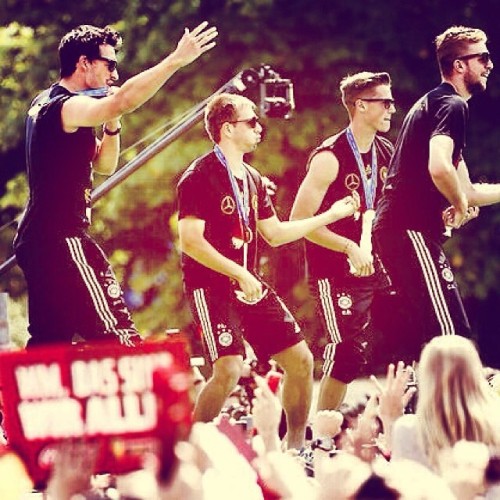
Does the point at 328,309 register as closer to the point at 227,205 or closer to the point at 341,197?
the point at 341,197

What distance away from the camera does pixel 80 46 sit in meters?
9.23

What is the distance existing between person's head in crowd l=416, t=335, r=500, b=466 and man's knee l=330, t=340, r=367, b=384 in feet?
12.6

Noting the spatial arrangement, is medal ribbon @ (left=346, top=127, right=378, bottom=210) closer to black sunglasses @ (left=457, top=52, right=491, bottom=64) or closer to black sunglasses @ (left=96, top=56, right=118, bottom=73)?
black sunglasses @ (left=457, top=52, right=491, bottom=64)

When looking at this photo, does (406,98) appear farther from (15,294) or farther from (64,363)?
(64,363)

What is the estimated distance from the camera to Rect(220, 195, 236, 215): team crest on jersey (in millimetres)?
10023

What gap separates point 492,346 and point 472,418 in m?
18.3

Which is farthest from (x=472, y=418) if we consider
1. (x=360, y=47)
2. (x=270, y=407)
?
(x=360, y=47)

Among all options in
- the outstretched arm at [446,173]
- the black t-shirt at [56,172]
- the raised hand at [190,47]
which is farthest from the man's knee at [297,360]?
the raised hand at [190,47]

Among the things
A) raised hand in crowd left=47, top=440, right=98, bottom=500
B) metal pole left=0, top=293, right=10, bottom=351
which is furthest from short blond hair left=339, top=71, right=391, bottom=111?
raised hand in crowd left=47, top=440, right=98, bottom=500

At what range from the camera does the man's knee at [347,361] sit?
10.4 meters

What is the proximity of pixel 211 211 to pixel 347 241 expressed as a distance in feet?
2.70

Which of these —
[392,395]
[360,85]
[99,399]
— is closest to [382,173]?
[360,85]

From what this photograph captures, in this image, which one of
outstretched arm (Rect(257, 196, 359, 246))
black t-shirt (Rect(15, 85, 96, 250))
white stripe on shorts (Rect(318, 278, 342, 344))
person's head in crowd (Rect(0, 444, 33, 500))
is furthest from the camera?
white stripe on shorts (Rect(318, 278, 342, 344))

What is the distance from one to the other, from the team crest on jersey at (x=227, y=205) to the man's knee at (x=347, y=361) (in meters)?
0.95
